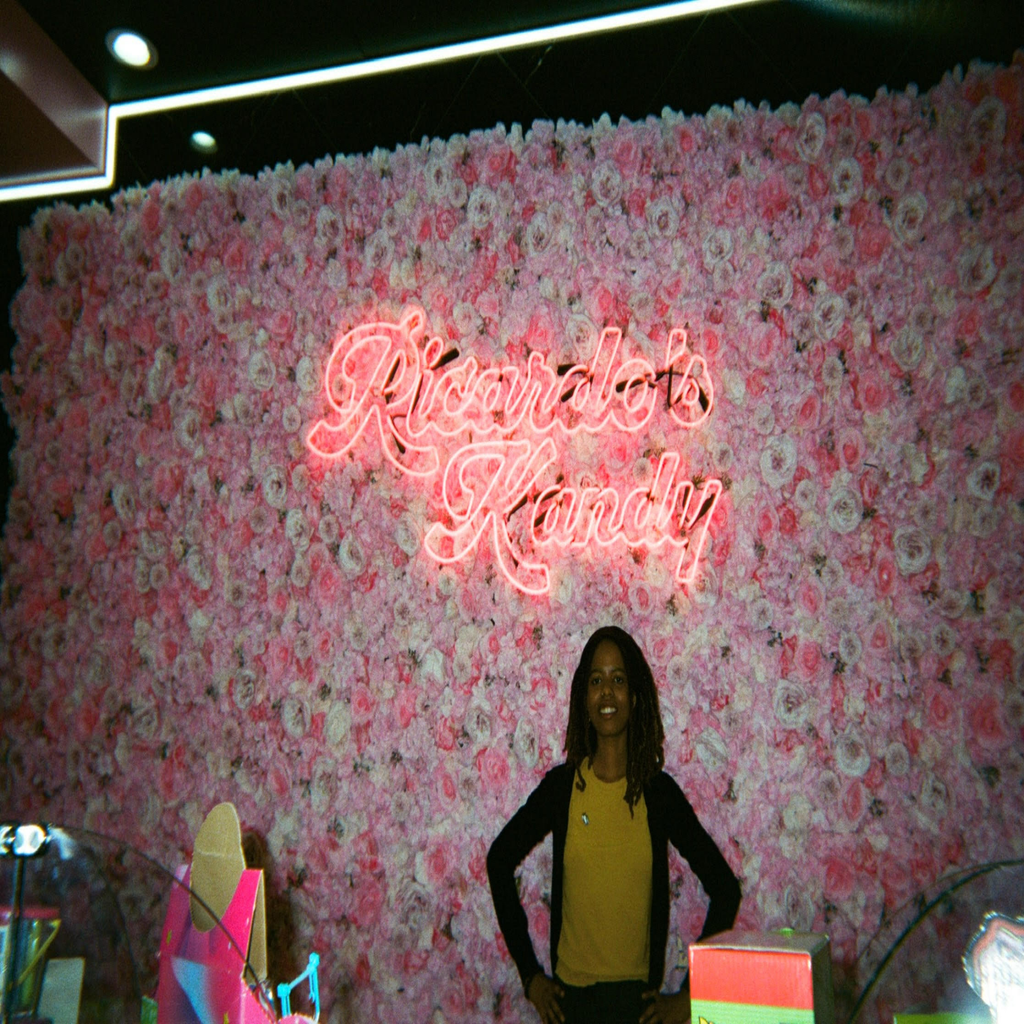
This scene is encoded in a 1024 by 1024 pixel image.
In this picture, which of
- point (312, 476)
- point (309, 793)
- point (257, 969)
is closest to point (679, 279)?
point (312, 476)

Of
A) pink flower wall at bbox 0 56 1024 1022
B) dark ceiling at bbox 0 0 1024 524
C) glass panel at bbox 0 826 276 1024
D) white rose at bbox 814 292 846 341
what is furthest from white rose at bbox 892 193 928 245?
glass panel at bbox 0 826 276 1024

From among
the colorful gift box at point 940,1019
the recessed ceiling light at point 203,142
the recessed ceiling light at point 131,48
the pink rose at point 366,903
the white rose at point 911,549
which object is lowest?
the pink rose at point 366,903

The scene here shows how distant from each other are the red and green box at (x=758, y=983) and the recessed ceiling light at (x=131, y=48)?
3.69m

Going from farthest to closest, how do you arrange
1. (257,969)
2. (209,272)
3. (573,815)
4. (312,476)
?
(209,272) → (312,476) → (573,815) → (257,969)

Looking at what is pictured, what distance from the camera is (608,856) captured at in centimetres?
255

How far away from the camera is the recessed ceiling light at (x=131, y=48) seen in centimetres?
337

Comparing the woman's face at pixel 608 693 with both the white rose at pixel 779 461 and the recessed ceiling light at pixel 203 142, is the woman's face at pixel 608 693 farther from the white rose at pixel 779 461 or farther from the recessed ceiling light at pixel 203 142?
the recessed ceiling light at pixel 203 142

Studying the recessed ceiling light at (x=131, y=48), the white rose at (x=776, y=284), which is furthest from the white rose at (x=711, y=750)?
the recessed ceiling light at (x=131, y=48)

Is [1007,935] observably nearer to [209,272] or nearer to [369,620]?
[369,620]

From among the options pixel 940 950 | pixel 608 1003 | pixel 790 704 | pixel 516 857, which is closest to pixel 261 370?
pixel 516 857

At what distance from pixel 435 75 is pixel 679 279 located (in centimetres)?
130

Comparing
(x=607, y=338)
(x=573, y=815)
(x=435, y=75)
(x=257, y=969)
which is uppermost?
(x=435, y=75)

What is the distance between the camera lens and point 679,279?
10.3 feet

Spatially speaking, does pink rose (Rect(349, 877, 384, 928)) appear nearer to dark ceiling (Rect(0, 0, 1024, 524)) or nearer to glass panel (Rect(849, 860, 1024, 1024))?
glass panel (Rect(849, 860, 1024, 1024))
